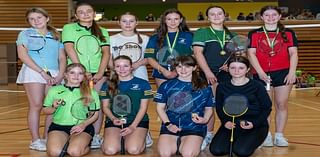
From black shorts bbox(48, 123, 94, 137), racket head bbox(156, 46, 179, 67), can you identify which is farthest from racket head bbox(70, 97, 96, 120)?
racket head bbox(156, 46, 179, 67)

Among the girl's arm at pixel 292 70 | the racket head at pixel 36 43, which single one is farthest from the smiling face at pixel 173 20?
the racket head at pixel 36 43

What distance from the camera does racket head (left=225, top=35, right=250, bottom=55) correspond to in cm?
576

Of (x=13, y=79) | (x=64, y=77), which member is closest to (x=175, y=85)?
(x=64, y=77)

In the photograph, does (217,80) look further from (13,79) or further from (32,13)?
(13,79)

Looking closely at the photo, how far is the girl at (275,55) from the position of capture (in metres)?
5.86

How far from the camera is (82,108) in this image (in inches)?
218

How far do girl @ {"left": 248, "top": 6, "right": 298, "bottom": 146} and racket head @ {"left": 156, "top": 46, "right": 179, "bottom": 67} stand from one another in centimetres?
93

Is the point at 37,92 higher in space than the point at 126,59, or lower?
lower

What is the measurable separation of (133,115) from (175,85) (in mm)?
666

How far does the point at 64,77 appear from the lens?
229 inches

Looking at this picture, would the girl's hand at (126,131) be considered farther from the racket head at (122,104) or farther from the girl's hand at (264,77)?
the girl's hand at (264,77)

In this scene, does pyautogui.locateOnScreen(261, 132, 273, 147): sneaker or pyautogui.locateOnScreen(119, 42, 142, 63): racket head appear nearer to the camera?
pyautogui.locateOnScreen(261, 132, 273, 147): sneaker

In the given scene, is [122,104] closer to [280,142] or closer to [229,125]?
[229,125]

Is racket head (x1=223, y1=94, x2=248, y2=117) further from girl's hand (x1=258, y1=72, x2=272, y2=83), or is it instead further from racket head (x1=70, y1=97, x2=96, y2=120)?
racket head (x1=70, y1=97, x2=96, y2=120)
